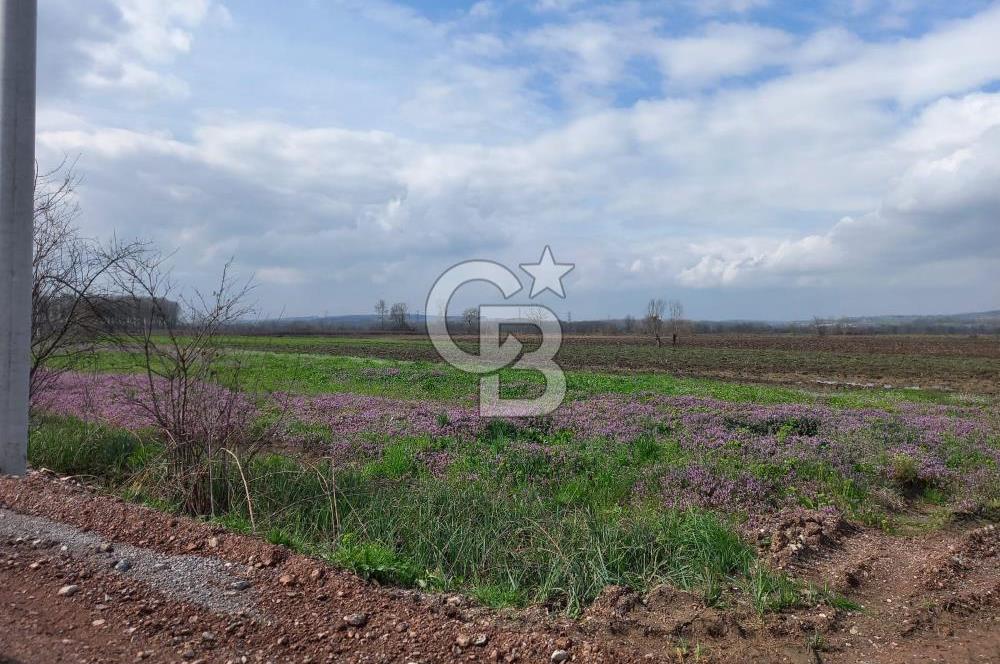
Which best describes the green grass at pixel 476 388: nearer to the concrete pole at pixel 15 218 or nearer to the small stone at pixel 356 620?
the concrete pole at pixel 15 218

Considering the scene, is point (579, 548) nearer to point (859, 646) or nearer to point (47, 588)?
point (859, 646)

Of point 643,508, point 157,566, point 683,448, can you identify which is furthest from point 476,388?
point 157,566

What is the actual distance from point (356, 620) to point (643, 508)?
477 centimetres

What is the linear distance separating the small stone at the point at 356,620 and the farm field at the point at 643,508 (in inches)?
25.6

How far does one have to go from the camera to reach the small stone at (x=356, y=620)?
387 centimetres

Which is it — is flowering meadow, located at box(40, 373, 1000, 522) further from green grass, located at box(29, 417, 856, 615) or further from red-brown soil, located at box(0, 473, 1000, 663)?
red-brown soil, located at box(0, 473, 1000, 663)

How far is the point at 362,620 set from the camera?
389 cm

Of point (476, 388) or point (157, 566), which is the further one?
point (476, 388)

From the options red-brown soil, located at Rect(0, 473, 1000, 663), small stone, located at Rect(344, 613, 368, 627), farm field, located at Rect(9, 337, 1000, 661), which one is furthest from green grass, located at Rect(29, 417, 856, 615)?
small stone, located at Rect(344, 613, 368, 627)

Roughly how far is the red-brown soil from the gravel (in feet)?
0.12

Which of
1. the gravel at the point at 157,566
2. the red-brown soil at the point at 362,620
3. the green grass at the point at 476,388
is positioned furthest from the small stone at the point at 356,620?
the green grass at the point at 476,388

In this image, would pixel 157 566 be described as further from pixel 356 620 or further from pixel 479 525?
pixel 479 525

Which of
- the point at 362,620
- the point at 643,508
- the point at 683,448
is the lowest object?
the point at 643,508

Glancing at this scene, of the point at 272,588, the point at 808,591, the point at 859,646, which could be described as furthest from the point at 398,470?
the point at 859,646
